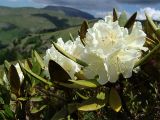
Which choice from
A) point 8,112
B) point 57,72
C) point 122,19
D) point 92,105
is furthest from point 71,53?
point 8,112

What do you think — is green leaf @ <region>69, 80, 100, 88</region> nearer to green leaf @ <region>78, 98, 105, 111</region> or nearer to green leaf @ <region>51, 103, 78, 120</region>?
green leaf @ <region>78, 98, 105, 111</region>

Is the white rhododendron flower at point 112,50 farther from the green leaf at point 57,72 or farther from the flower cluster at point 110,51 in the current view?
the green leaf at point 57,72

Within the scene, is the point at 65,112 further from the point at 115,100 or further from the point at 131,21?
the point at 131,21

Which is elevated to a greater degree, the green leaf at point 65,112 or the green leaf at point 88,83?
the green leaf at point 88,83

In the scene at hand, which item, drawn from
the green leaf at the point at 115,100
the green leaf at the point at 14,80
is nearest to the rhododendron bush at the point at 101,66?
the green leaf at the point at 115,100

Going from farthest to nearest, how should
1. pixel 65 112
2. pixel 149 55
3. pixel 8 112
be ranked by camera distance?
pixel 8 112
pixel 65 112
pixel 149 55

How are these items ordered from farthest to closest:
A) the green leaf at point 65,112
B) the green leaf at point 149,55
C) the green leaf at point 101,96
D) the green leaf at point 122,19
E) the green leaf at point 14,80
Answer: the green leaf at point 14,80
the green leaf at point 122,19
the green leaf at point 65,112
the green leaf at point 101,96
the green leaf at point 149,55

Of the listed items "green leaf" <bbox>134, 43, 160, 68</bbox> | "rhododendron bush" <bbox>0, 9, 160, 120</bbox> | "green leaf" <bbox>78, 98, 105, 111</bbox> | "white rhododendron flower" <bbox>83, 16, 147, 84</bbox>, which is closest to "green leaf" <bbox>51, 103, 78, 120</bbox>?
"rhododendron bush" <bbox>0, 9, 160, 120</bbox>
